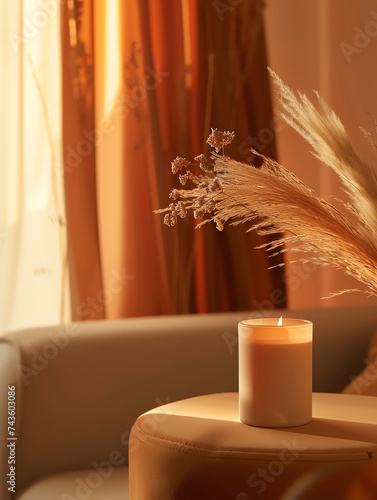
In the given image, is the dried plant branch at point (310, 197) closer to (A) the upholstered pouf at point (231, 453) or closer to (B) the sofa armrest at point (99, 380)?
(A) the upholstered pouf at point (231, 453)

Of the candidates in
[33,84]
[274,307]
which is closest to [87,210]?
[33,84]

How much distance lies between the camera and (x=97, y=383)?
1.42 meters

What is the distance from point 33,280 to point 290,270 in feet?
2.63

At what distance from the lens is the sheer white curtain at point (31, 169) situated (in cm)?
189

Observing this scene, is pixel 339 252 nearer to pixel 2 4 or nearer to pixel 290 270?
pixel 290 270

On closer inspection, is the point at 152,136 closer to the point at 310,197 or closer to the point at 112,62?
the point at 112,62

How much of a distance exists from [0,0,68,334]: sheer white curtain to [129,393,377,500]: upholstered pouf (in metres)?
1.04

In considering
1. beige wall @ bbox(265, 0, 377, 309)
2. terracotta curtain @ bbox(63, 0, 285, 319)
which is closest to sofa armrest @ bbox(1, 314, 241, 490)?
terracotta curtain @ bbox(63, 0, 285, 319)

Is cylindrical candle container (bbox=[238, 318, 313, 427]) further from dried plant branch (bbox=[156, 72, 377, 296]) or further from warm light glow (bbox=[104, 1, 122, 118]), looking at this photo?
warm light glow (bbox=[104, 1, 122, 118])

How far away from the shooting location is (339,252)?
2.86ft

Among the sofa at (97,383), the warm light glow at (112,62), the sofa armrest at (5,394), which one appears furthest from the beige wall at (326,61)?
the sofa armrest at (5,394)

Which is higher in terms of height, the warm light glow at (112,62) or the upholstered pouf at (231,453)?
the warm light glow at (112,62)

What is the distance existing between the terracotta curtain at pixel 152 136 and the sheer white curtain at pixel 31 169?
1.9 inches

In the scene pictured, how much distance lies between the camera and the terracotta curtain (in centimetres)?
190
